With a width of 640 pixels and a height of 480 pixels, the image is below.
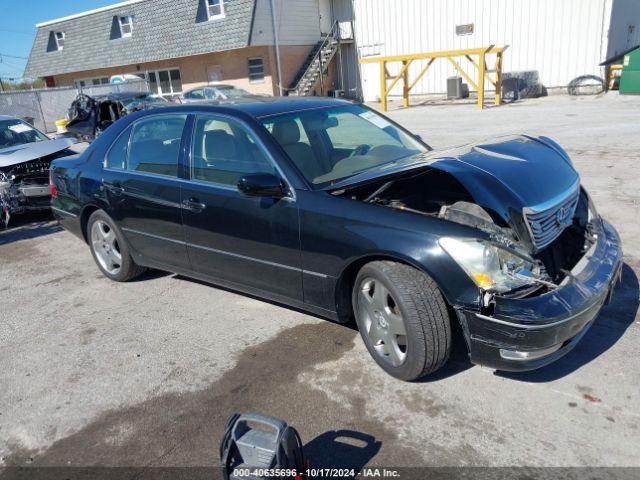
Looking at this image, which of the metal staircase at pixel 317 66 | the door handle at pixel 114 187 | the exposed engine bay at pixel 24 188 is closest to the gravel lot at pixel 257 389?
→ the door handle at pixel 114 187

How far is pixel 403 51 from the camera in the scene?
25812mm

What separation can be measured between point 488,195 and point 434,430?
1.36 metres

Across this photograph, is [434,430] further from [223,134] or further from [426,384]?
[223,134]

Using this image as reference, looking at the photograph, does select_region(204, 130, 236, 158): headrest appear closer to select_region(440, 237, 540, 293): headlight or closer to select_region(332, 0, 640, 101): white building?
select_region(440, 237, 540, 293): headlight

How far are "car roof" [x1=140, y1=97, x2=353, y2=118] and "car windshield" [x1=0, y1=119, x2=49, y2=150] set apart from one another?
529 centimetres

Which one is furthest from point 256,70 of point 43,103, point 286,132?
point 286,132

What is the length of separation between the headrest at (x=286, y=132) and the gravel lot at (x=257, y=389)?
1.39 metres

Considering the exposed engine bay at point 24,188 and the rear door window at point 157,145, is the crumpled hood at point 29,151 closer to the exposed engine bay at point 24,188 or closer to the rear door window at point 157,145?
the exposed engine bay at point 24,188

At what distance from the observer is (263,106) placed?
4.30 meters

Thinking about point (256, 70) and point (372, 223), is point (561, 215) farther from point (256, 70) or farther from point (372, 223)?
point (256, 70)

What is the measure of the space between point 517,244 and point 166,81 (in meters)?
30.2

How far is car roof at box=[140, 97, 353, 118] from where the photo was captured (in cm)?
415

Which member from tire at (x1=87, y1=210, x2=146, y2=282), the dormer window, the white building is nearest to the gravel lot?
tire at (x1=87, y1=210, x2=146, y2=282)

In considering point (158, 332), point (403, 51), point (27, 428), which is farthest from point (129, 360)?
point (403, 51)
